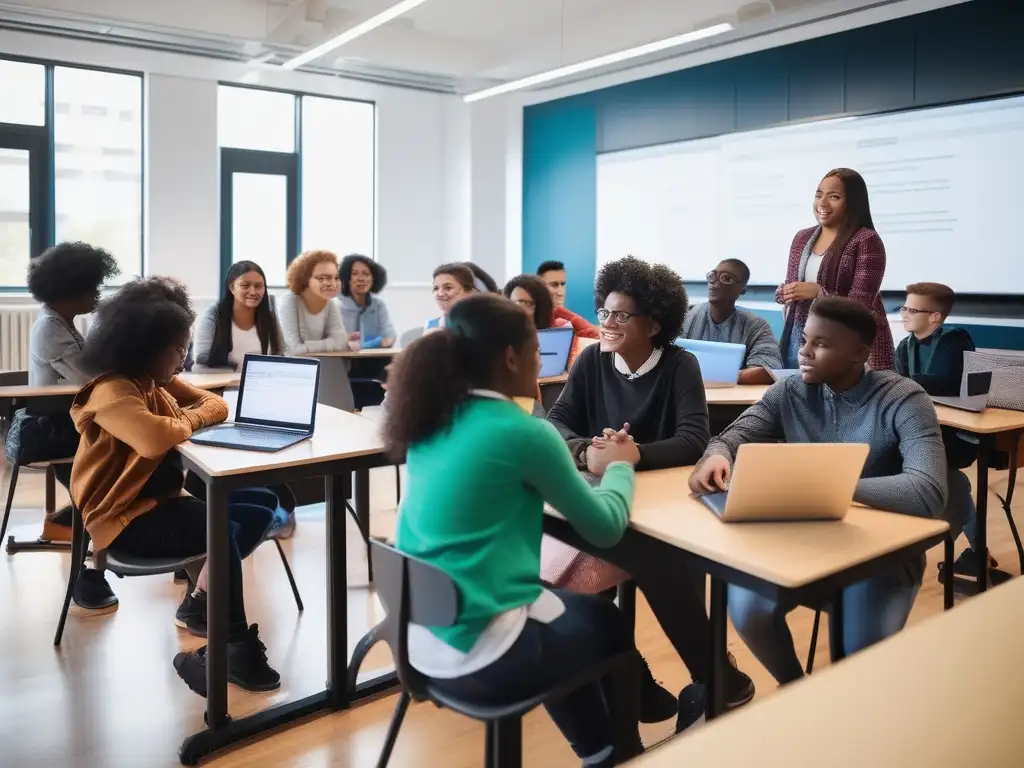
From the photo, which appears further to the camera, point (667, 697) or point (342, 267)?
point (342, 267)

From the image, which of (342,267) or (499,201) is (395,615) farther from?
(499,201)

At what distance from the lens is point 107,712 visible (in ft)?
7.97

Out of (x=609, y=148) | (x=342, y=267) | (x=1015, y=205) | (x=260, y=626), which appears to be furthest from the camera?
(x=609, y=148)

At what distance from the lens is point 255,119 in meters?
8.20

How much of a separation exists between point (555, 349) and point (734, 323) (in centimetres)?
81

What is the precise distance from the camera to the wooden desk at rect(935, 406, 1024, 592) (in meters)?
2.98

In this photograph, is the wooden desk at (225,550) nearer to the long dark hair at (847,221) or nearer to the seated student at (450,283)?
the seated student at (450,283)

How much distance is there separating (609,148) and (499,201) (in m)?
1.35

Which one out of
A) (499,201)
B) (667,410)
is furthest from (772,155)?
(667,410)

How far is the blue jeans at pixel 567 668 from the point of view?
157 centimetres

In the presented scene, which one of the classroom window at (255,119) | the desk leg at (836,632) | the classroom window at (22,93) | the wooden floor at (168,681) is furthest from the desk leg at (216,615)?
the classroom window at (255,119)

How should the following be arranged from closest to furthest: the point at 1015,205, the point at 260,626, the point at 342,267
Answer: the point at 260,626 < the point at 1015,205 < the point at 342,267

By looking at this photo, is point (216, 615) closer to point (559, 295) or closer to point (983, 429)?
point (983, 429)

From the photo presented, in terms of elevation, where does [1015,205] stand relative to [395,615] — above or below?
above
